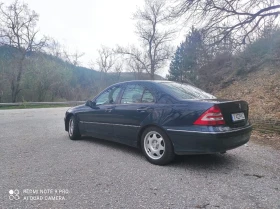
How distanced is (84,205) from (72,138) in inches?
136

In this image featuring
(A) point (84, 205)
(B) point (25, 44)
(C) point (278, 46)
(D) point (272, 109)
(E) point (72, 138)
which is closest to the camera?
(A) point (84, 205)

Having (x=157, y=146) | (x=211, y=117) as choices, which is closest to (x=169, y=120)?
(x=157, y=146)

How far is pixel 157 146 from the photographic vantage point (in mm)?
3643

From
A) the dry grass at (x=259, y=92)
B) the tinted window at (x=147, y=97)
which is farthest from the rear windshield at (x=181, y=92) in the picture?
the dry grass at (x=259, y=92)

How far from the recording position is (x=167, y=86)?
3930 millimetres

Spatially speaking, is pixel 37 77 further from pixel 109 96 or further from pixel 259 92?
pixel 109 96

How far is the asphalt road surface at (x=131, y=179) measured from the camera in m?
2.39

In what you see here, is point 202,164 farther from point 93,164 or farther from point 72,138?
point 72,138

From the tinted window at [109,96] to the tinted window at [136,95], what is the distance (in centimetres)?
28

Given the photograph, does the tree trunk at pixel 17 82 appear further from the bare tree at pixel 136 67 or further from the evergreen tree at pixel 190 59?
the evergreen tree at pixel 190 59

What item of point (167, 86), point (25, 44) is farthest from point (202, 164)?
point (25, 44)

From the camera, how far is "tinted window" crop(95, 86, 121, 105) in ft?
15.1

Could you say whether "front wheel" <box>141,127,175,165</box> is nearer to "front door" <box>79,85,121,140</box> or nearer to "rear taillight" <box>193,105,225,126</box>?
"rear taillight" <box>193,105,225,126</box>

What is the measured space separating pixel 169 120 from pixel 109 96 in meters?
1.80
